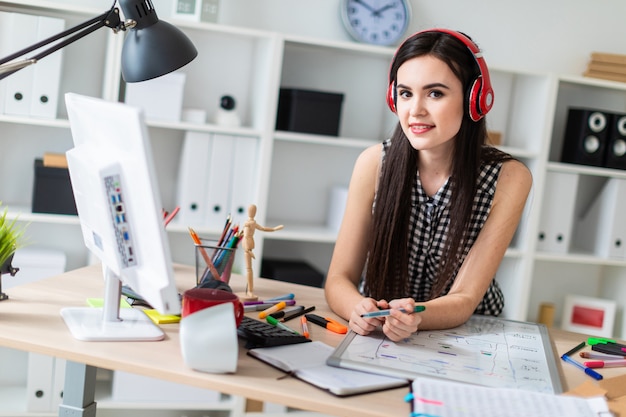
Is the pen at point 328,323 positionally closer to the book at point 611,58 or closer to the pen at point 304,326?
the pen at point 304,326

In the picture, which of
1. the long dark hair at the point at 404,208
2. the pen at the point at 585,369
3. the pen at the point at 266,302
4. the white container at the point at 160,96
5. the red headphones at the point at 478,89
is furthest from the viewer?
the white container at the point at 160,96

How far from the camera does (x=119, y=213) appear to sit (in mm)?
1158

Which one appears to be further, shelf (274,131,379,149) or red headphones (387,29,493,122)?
shelf (274,131,379,149)

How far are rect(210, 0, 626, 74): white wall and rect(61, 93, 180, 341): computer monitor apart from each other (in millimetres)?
1967

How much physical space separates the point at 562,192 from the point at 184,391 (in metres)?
1.80

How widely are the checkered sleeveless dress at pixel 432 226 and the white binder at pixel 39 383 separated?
1.49 m

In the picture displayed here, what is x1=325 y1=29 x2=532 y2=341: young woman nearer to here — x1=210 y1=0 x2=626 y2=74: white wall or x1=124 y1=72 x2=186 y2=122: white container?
x1=124 y1=72 x2=186 y2=122: white container

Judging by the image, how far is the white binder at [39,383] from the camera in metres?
2.74

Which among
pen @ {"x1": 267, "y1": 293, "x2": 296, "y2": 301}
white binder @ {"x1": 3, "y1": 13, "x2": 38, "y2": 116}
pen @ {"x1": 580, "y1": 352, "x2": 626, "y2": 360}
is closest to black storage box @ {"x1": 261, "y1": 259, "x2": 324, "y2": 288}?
white binder @ {"x1": 3, "y1": 13, "x2": 38, "y2": 116}

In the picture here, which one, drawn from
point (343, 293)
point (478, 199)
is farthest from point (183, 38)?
point (478, 199)

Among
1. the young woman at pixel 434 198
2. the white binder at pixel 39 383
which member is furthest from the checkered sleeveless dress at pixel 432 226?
the white binder at pixel 39 383

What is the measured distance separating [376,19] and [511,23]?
0.69 meters

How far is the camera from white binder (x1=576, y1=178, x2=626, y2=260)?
10.8 ft

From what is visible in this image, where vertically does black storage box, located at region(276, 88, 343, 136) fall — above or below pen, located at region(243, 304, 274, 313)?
above
